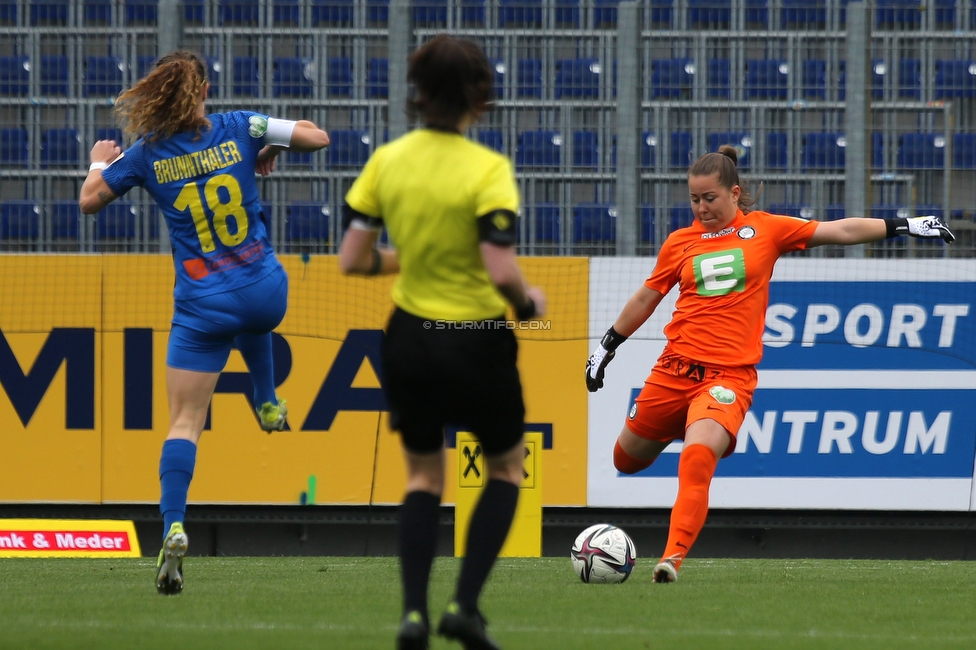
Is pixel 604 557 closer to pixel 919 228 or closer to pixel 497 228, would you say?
pixel 919 228

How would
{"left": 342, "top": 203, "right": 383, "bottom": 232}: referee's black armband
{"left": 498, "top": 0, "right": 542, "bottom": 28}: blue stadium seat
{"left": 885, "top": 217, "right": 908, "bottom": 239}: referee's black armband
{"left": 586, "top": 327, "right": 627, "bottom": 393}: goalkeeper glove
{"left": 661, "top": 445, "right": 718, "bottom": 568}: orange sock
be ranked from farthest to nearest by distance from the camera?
{"left": 498, "top": 0, "right": 542, "bottom": 28}: blue stadium seat → {"left": 586, "top": 327, "right": 627, "bottom": 393}: goalkeeper glove → {"left": 885, "top": 217, "right": 908, "bottom": 239}: referee's black armband → {"left": 661, "top": 445, "right": 718, "bottom": 568}: orange sock → {"left": 342, "top": 203, "right": 383, "bottom": 232}: referee's black armband

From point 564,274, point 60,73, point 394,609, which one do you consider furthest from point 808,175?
point 394,609


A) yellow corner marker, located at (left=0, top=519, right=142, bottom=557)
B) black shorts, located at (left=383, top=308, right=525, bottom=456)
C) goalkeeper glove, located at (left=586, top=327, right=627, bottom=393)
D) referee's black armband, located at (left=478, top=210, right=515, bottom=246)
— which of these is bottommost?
yellow corner marker, located at (left=0, top=519, right=142, bottom=557)

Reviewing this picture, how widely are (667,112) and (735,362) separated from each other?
5.15 m

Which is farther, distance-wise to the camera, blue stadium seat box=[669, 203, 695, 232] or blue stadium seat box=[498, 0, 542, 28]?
blue stadium seat box=[498, 0, 542, 28]

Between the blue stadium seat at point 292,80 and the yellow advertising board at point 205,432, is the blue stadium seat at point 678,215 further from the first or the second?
the blue stadium seat at point 292,80

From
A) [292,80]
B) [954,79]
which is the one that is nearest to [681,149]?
[954,79]

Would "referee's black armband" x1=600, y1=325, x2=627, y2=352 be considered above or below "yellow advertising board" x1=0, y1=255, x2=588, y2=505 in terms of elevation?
above

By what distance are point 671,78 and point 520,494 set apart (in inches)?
180

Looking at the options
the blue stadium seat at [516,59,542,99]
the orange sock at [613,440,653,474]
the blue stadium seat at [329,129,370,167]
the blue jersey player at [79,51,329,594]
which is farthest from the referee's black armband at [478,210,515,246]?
the blue stadium seat at [329,129,370,167]

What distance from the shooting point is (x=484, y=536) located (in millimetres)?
3129

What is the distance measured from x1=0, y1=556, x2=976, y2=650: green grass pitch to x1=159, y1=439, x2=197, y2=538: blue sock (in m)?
0.35

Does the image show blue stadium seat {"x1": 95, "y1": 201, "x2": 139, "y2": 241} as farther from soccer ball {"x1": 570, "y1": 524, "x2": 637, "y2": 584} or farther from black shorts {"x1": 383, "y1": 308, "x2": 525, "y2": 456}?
black shorts {"x1": 383, "y1": 308, "x2": 525, "y2": 456}

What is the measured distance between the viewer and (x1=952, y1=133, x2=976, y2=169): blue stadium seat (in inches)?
384
